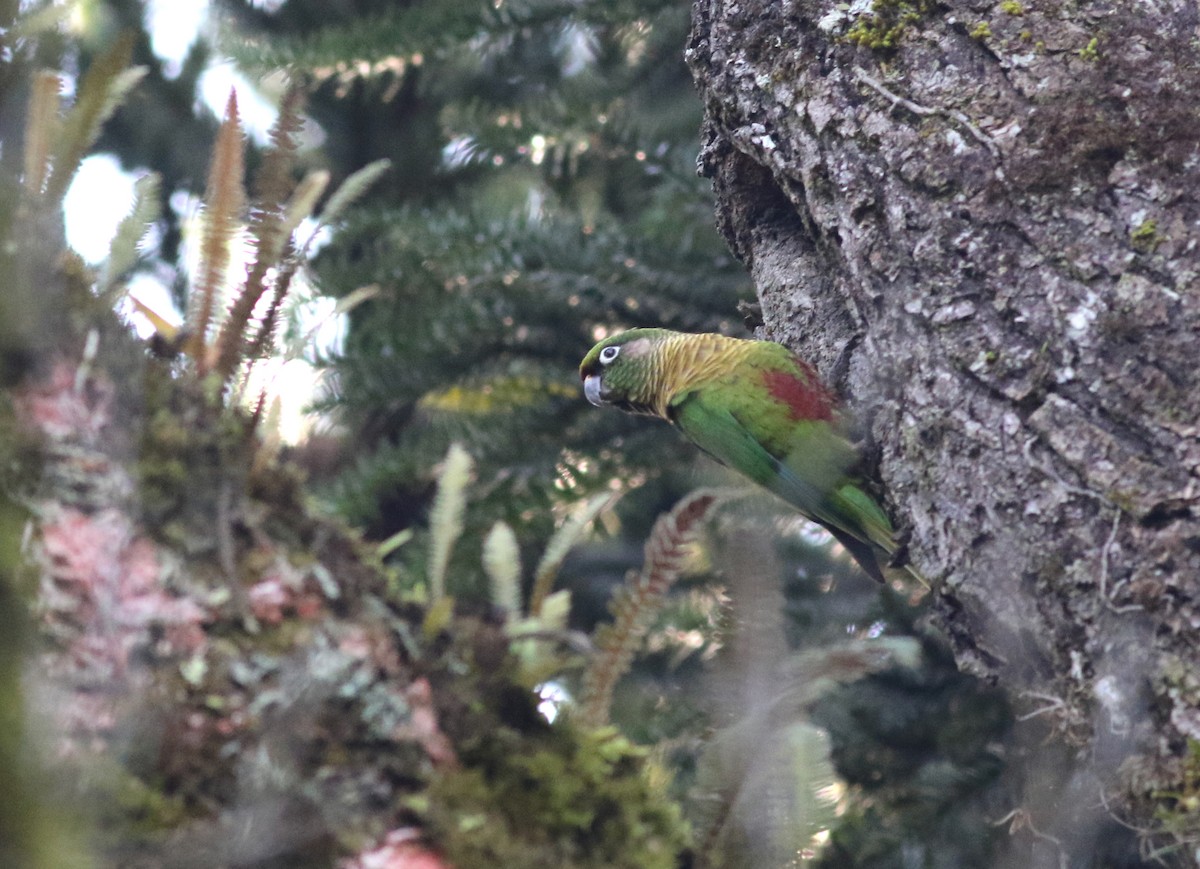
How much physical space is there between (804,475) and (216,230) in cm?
168

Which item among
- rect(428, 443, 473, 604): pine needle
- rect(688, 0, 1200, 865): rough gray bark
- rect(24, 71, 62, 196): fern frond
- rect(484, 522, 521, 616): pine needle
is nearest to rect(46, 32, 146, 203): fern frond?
rect(24, 71, 62, 196): fern frond

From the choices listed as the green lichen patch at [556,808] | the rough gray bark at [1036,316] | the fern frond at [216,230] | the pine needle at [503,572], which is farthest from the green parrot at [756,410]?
the fern frond at [216,230]

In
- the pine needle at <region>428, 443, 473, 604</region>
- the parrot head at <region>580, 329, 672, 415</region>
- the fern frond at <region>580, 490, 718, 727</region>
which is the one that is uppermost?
the parrot head at <region>580, 329, 672, 415</region>

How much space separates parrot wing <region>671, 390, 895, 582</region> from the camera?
2.73 m

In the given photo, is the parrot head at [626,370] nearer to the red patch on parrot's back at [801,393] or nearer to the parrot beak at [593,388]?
the parrot beak at [593,388]

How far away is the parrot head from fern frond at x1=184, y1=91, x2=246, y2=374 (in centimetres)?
157

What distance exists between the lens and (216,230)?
1.91 meters

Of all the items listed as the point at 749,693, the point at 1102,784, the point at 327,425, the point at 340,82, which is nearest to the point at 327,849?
the point at 749,693

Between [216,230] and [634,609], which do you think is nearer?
[634,609]

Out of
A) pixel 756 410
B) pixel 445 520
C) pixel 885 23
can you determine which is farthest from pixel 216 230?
pixel 756 410

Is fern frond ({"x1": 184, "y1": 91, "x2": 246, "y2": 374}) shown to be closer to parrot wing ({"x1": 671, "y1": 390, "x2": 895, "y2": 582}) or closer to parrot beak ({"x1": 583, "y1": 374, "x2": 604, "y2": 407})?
parrot wing ({"x1": 671, "y1": 390, "x2": 895, "y2": 582})

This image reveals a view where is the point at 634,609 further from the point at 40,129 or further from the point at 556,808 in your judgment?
the point at 40,129

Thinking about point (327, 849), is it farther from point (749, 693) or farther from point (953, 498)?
point (953, 498)

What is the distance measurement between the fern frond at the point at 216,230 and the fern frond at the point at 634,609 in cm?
81
